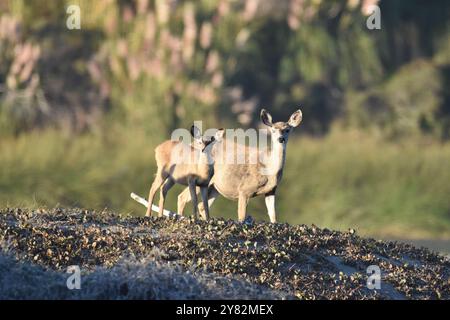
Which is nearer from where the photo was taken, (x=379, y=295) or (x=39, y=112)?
(x=379, y=295)

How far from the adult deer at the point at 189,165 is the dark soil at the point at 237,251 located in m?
1.32

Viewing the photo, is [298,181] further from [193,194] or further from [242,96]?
[193,194]

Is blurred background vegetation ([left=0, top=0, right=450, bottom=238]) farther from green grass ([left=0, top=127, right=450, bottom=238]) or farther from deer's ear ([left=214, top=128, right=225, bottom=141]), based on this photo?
deer's ear ([left=214, top=128, right=225, bottom=141])

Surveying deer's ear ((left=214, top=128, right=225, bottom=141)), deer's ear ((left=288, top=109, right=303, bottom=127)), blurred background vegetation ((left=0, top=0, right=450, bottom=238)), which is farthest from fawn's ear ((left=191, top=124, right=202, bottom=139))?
blurred background vegetation ((left=0, top=0, right=450, bottom=238))

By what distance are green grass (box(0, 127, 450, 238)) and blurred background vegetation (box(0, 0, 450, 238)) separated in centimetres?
3

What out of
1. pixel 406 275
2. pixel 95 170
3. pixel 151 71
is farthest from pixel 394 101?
pixel 406 275

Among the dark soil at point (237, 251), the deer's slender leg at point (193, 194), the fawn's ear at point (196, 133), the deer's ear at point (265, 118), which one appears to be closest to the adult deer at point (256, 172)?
the deer's ear at point (265, 118)

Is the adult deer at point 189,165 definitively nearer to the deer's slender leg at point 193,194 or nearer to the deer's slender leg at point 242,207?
the deer's slender leg at point 193,194

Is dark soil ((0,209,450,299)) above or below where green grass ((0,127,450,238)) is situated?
below

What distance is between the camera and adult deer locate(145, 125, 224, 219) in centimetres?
1616

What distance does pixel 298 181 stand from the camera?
2588 centimetres

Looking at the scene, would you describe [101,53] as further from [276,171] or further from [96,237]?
[96,237]
